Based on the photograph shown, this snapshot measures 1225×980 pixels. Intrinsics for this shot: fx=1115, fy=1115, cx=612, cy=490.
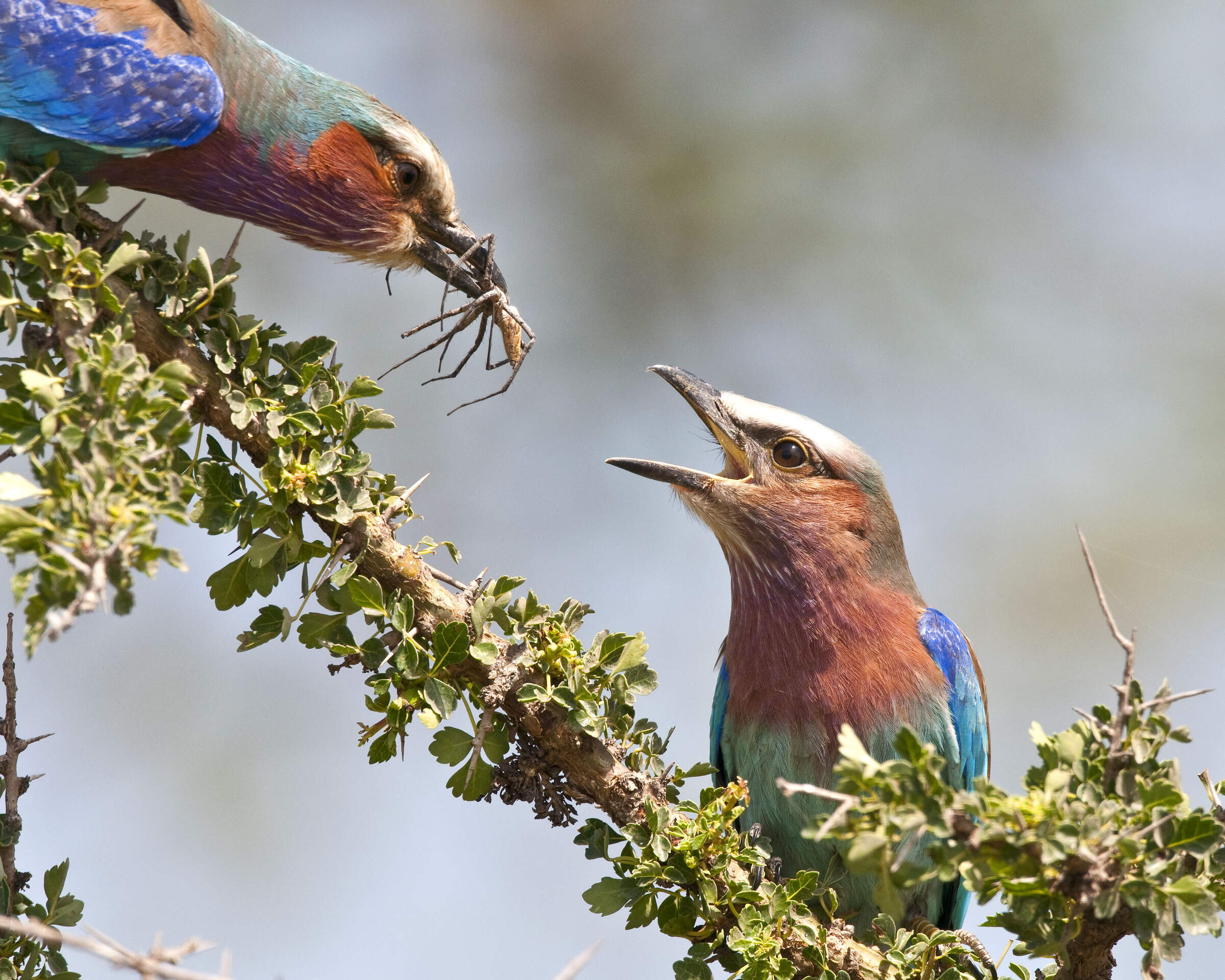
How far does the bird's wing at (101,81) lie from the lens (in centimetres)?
296

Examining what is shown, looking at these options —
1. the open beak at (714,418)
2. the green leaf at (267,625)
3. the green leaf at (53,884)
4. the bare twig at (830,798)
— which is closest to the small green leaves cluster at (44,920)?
the green leaf at (53,884)

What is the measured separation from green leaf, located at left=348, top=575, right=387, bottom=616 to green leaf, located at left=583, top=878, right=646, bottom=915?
2.40 feet

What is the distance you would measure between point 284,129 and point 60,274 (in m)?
1.48

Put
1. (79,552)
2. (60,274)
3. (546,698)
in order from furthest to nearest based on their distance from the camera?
1. (546,698)
2. (60,274)
3. (79,552)

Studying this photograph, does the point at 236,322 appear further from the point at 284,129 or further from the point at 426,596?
the point at 284,129

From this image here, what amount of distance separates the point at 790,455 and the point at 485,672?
1.64 m

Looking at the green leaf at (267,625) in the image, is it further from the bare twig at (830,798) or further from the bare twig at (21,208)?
the bare twig at (830,798)

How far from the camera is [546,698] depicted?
2.30 m

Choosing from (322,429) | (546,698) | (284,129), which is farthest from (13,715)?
(284,129)

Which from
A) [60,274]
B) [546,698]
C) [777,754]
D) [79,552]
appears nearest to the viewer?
[79,552]

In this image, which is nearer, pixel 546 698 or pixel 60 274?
pixel 60 274

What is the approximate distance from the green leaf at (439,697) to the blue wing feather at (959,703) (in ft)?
5.73

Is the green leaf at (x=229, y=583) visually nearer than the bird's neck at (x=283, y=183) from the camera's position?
Yes

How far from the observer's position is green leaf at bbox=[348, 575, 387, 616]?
2223 millimetres
